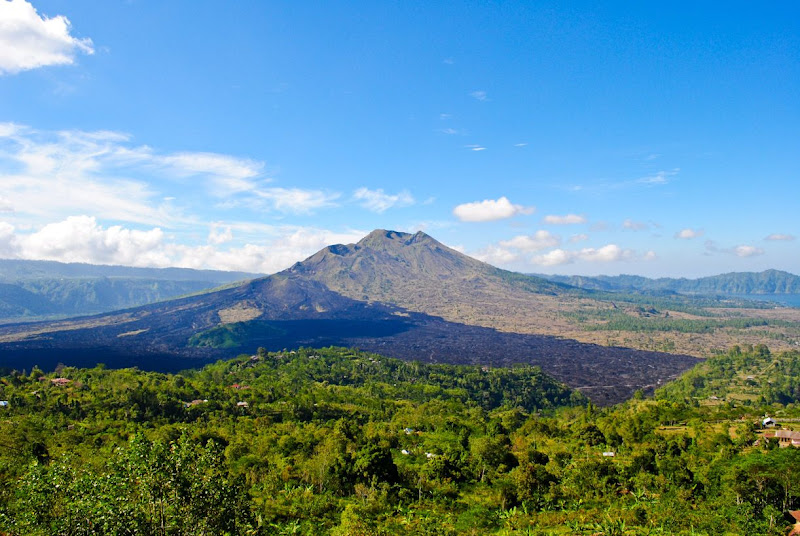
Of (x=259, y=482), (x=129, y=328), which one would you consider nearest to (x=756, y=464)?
(x=259, y=482)

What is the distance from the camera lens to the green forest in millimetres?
11086

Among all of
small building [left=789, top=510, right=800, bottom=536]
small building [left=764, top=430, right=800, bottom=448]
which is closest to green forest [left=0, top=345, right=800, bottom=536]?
small building [left=789, top=510, right=800, bottom=536]

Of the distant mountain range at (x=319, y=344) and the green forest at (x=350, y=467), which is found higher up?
the green forest at (x=350, y=467)

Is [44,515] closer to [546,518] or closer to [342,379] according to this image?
[546,518]

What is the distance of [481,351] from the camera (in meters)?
130

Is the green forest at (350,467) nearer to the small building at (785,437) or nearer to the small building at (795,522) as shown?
the small building at (795,522)

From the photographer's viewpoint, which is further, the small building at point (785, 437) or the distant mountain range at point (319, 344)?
the distant mountain range at point (319, 344)

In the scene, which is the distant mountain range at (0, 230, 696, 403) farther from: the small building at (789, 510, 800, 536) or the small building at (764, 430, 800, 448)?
the small building at (789, 510, 800, 536)

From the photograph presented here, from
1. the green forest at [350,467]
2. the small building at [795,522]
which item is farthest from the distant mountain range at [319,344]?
the small building at [795,522]

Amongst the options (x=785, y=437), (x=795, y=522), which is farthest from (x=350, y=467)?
(x=785, y=437)

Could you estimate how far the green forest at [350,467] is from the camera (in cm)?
1109

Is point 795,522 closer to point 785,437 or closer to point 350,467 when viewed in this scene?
point 785,437

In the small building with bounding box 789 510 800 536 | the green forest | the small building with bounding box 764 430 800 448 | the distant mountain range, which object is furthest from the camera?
the distant mountain range

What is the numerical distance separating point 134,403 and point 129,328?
449ft
